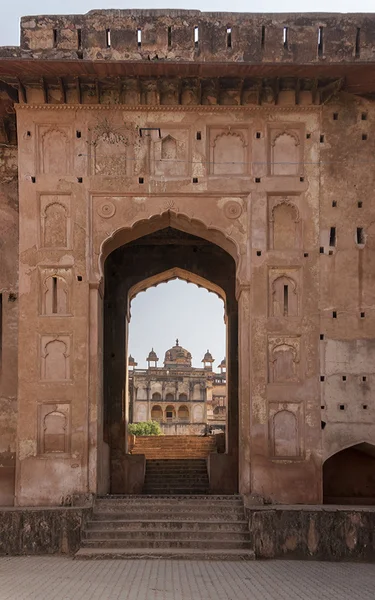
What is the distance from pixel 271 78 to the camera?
42.1 feet

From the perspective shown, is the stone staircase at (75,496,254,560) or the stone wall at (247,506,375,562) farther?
the stone wall at (247,506,375,562)

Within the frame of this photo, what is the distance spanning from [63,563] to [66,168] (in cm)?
649

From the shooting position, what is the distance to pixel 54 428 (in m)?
12.6

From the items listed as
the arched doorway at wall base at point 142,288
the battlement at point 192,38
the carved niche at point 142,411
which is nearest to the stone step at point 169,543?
the arched doorway at wall base at point 142,288

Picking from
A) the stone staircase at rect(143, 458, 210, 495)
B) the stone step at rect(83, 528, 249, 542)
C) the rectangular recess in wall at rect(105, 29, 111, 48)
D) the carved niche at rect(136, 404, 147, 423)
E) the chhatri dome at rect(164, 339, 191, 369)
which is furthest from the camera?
the chhatri dome at rect(164, 339, 191, 369)

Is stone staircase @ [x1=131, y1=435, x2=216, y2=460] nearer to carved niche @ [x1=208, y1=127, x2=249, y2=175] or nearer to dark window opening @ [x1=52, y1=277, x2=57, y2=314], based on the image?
dark window opening @ [x1=52, y1=277, x2=57, y2=314]

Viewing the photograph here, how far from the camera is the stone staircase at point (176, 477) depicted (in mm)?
16719

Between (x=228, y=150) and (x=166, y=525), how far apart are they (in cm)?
641

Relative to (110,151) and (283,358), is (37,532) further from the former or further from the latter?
(110,151)

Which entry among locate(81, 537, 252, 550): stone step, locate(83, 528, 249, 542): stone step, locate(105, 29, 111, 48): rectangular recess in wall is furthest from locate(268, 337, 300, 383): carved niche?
locate(105, 29, 111, 48): rectangular recess in wall

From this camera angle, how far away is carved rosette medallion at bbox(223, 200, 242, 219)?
13.1 metres

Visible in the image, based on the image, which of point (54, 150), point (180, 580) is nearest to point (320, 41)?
point (54, 150)

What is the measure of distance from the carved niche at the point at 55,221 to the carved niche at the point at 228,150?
2.64 meters

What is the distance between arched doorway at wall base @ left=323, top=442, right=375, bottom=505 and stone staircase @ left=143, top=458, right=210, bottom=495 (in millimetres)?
3294
